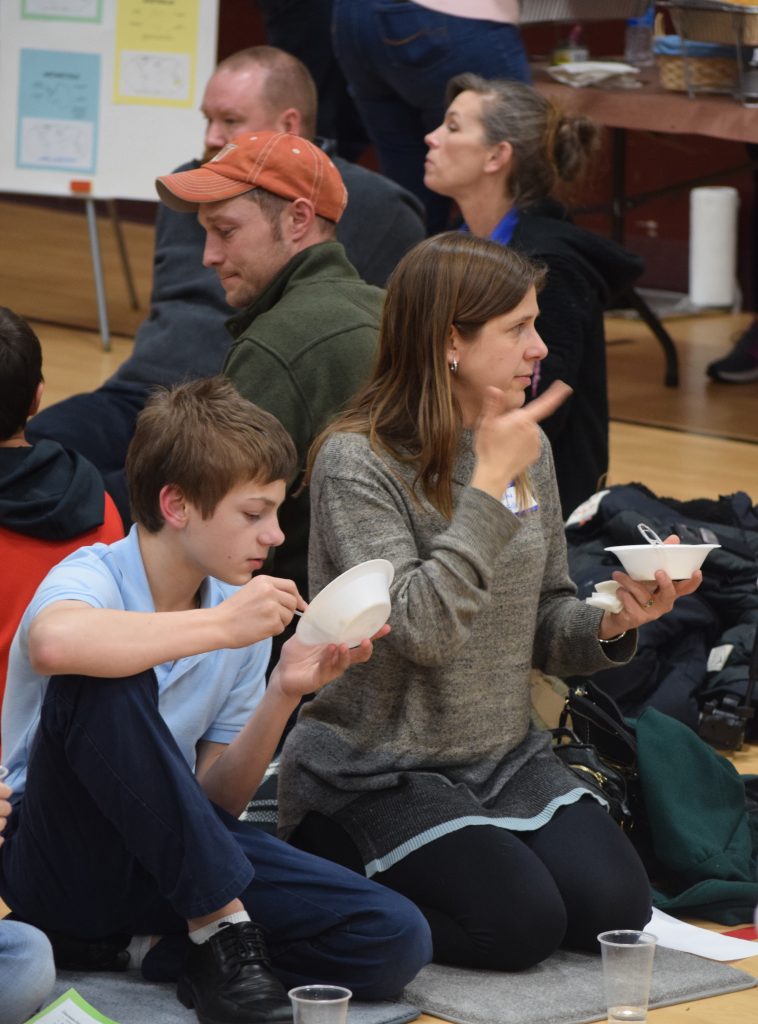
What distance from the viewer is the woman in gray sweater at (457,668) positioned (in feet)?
7.36

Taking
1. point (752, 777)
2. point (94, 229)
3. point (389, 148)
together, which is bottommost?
point (752, 777)

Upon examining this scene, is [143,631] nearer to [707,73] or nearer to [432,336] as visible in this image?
[432,336]

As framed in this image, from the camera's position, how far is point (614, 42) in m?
7.61

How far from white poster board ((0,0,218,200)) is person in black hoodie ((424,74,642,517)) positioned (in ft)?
7.37

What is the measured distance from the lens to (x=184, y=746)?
2.25 metres

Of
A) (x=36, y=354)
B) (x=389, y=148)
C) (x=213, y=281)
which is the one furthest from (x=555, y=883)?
(x=389, y=148)

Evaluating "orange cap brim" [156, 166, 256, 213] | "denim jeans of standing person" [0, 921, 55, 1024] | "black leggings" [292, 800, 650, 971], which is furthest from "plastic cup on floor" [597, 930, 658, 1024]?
"orange cap brim" [156, 166, 256, 213]

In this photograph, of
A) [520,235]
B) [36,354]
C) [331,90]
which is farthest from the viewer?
[331,90]

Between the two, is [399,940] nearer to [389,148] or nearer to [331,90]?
[389,148]

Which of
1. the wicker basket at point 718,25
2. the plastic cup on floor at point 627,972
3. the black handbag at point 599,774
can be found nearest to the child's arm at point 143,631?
the plastic cup on floor at point 627,972

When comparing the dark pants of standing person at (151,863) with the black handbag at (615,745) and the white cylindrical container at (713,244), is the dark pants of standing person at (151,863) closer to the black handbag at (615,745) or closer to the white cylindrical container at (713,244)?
the black handbag at (615,745)

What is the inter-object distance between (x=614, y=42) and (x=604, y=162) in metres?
0.59

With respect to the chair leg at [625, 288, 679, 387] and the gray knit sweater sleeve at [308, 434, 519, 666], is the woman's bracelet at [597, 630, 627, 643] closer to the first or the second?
the gray knit sweater sleeve at [308, 434, 519, 666]

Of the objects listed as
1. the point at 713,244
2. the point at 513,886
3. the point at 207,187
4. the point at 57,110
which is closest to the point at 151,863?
the point at 513,886
